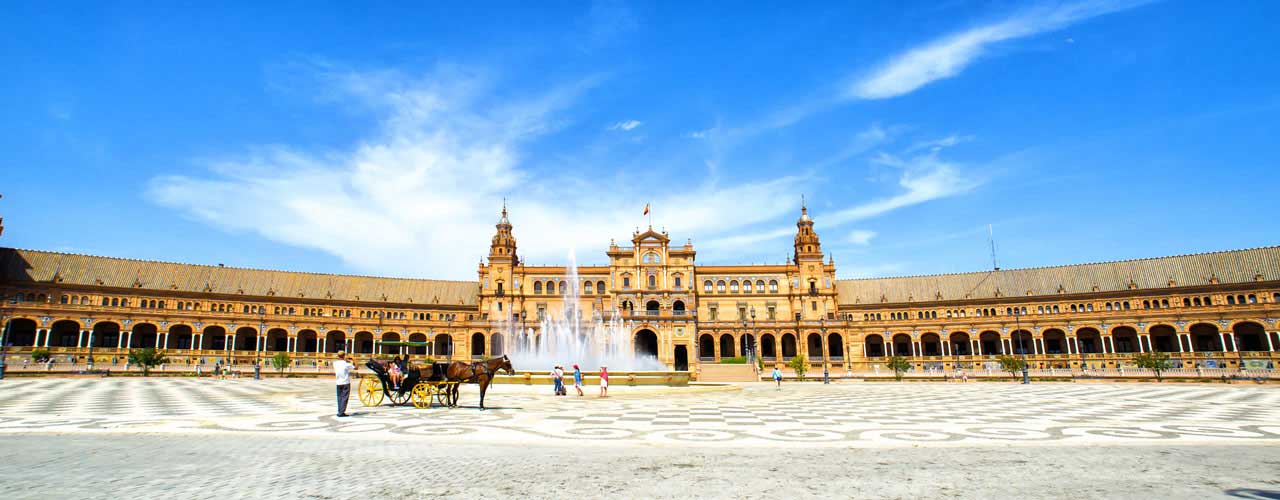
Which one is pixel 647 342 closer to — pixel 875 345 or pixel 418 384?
pixel 875 345

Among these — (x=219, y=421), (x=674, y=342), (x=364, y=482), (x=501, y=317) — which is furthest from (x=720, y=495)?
(x=501, y=317)

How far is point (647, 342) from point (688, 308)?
6.91m

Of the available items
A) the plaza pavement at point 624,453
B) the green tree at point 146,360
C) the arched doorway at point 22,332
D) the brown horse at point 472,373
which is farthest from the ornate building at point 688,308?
the plaza pavement at point 624,453

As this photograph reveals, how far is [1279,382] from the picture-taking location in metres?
36.1

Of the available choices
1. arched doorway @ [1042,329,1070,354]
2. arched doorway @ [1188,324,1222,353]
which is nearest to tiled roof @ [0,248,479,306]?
arched doorway @ [1042,329,1070,354]

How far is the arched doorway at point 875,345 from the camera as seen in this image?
8489 cm

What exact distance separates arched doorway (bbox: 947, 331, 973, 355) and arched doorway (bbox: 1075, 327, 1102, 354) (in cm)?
1159

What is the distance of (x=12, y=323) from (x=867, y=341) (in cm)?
9859

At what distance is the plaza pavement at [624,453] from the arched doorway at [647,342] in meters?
61.8

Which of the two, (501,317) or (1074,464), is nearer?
(1074,464)

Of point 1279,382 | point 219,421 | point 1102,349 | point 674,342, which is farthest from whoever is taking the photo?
point 674,342

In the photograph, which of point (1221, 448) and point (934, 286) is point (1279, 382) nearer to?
point (1221, 448)

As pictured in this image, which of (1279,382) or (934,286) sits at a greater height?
(934,286)

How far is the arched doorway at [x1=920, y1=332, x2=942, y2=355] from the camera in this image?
82625mm
